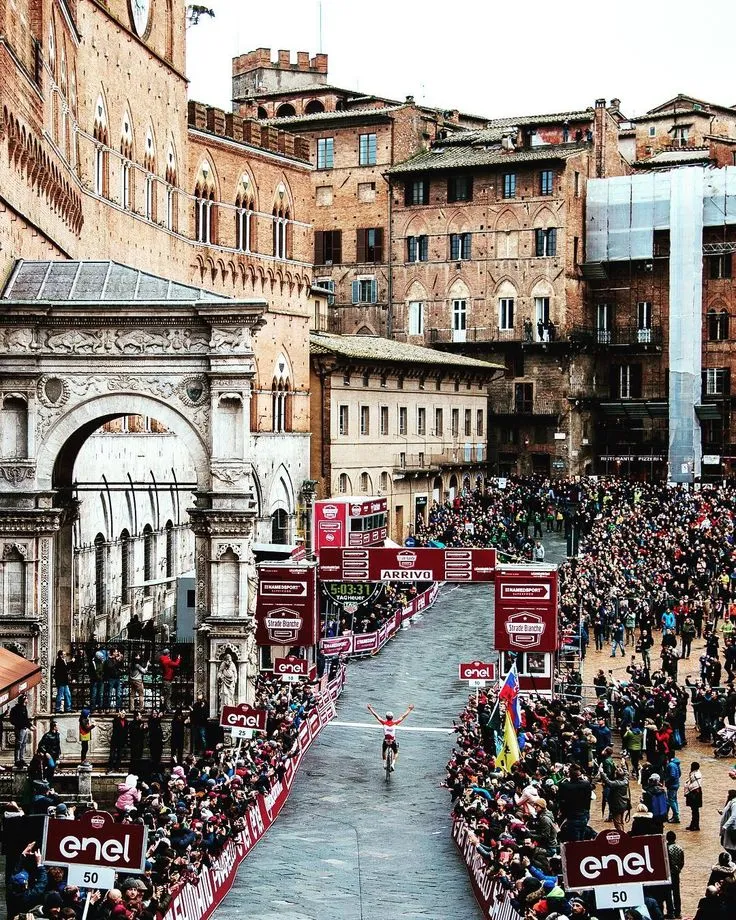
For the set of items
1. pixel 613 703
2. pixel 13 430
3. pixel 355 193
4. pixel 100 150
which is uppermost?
pixel 355 193

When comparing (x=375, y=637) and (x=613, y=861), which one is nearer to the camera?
(x=613, y=861)

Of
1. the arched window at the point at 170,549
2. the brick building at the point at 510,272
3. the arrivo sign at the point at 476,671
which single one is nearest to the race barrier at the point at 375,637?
the arched window at the point at 170,549

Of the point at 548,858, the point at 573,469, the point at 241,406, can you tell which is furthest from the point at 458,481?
the point at 548,858

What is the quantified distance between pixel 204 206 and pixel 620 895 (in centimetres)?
4353

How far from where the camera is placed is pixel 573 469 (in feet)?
256

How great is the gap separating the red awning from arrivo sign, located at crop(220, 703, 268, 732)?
3.71m

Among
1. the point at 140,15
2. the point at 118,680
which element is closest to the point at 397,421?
the point at 140,15

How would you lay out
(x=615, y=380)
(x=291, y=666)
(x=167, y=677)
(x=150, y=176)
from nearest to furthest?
1. (x=167, y=677)
2. (x=291, y=666)
3. (x=150, y=176)
4. (x=615, y=380)

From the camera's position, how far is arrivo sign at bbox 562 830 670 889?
16844 mm

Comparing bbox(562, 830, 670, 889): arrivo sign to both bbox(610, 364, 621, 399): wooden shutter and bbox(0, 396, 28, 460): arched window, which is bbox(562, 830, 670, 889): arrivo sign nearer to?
bbox(0, 396, 28, 460): arched window

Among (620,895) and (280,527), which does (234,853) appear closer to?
(620,895)

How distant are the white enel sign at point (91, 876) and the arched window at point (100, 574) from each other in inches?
968

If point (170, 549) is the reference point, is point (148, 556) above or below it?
below

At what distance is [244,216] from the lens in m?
59.9
